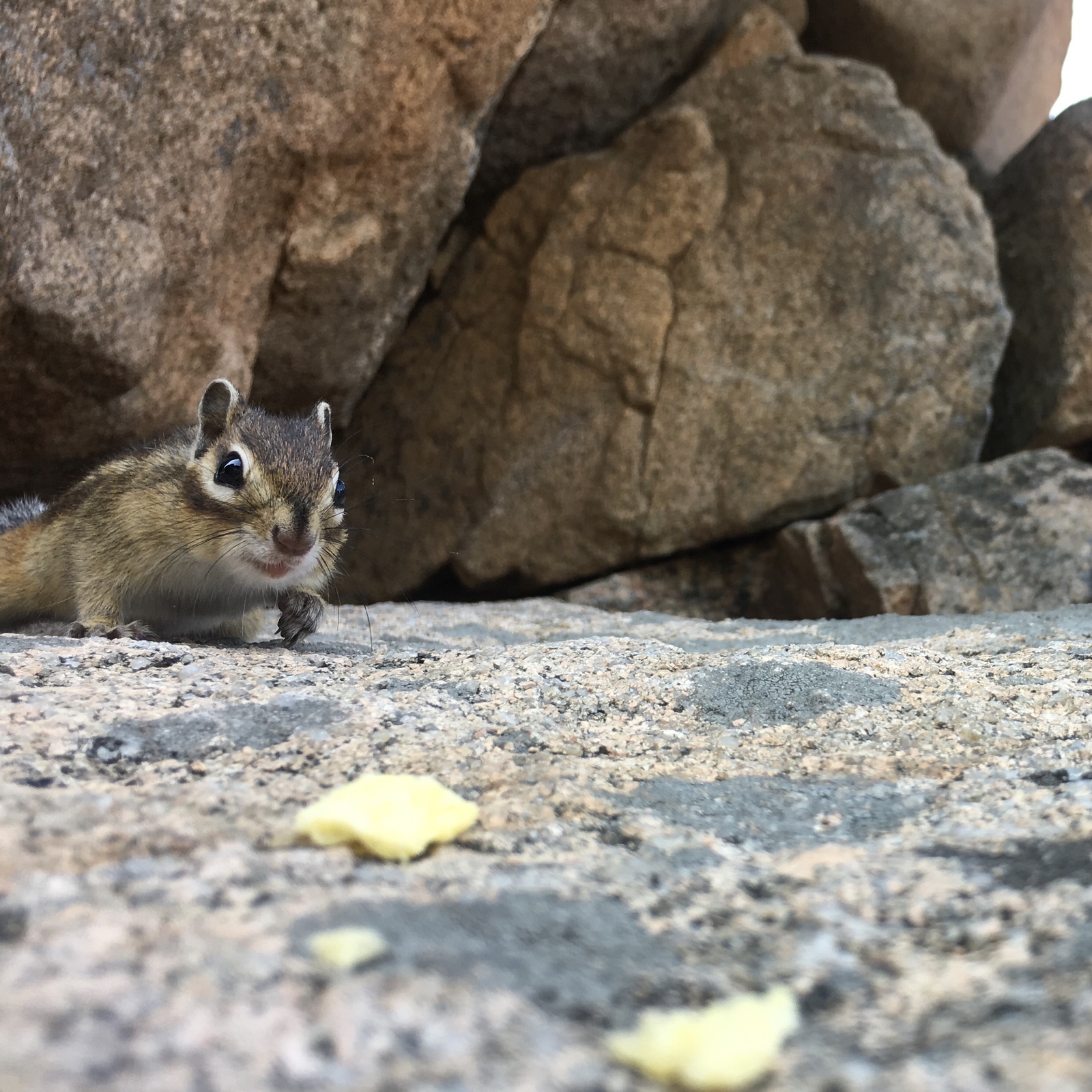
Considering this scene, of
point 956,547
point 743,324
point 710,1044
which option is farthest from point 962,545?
point 710,1044

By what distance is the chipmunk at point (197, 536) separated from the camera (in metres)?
2.84

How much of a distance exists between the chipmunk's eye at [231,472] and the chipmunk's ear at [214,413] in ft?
0.62

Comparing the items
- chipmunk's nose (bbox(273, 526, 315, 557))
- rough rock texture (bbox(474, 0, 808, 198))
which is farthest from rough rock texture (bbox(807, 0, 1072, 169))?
chipmunk's nose (bbox(273, 526, 315, 557))

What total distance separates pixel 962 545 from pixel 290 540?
3297 mm

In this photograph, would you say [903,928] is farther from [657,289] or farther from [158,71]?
[657,289]

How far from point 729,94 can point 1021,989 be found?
541 cm

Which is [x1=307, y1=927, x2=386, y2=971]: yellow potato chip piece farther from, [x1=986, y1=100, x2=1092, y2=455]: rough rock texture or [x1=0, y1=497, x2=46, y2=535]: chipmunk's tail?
[x1=986, y1=100, x2=1092, y2=455]: rough rock texture

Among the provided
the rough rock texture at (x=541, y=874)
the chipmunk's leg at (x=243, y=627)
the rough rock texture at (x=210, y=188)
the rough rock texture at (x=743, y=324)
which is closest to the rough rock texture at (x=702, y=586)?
the rough rock texture at (x=743, y=324)

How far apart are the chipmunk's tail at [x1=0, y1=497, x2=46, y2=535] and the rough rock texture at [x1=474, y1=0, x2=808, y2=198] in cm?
340

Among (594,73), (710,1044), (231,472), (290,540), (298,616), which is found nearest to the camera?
(710,1044)

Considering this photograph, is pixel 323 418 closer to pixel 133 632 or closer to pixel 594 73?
pixel 133 632

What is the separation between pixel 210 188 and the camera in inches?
139

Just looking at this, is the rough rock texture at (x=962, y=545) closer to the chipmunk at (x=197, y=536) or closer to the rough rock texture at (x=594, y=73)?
the chipmunk at (x=197, y=536)

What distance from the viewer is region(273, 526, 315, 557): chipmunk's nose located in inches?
108
